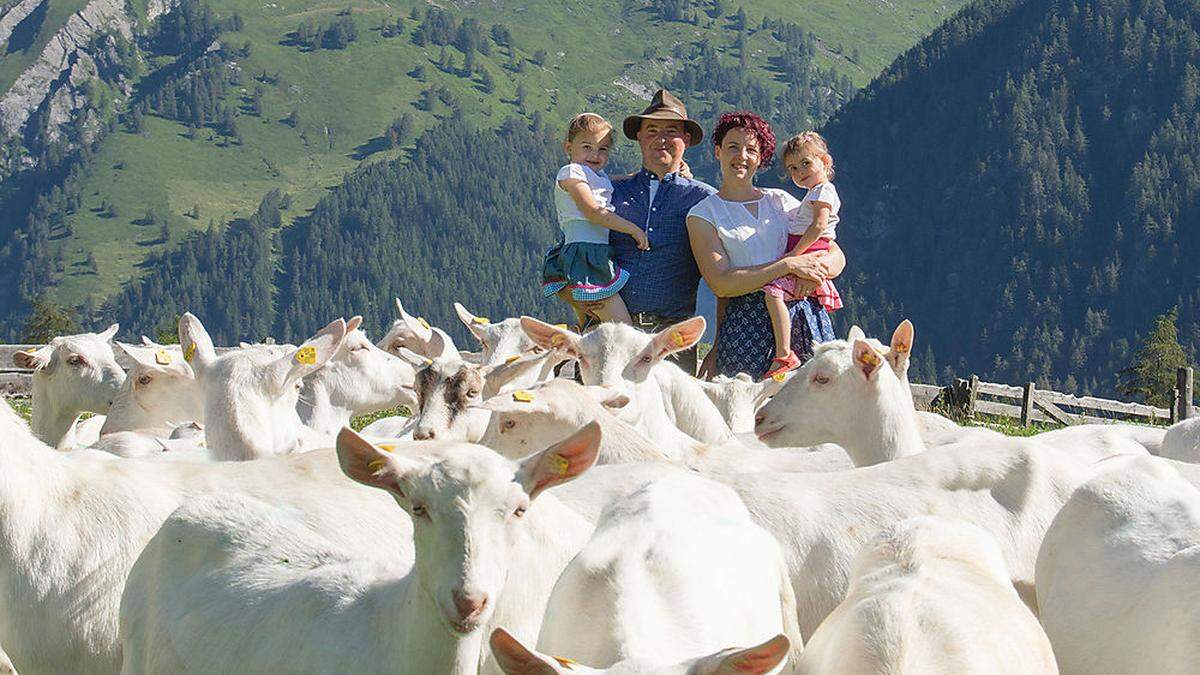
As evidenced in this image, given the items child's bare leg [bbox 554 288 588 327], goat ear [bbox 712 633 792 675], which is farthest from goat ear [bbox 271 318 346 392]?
goat ear [bbox 712 633 792 675]

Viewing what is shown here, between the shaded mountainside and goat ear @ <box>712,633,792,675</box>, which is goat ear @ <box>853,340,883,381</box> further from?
the shaded mountainside

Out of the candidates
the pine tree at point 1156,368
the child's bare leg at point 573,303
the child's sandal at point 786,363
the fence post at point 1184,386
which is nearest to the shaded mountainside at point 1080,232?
the pine tree at point 1156,368

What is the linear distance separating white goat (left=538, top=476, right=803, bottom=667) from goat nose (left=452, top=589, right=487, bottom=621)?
1.94ft

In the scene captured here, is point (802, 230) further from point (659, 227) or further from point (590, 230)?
point (590, 230)

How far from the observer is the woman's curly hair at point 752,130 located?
9836 millimetres

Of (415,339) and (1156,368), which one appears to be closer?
(415,339)

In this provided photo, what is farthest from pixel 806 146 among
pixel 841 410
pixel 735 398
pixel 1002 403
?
pixel 1002 403

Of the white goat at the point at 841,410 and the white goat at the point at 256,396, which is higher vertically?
the white goat at the point at 841,410

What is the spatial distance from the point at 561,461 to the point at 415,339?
7.80m

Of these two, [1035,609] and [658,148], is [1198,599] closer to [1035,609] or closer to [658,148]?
[1035,609]

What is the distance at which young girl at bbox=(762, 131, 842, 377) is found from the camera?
32.2 feet

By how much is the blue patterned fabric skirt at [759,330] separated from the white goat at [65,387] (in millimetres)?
3976

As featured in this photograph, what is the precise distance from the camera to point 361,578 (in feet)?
16.0

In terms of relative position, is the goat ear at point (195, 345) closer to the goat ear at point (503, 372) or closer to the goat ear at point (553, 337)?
the goat ear at point (503, 372)
